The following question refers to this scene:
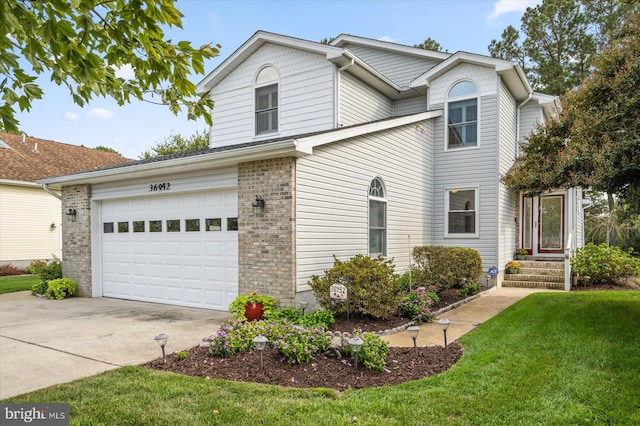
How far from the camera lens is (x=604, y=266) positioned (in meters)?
11.5

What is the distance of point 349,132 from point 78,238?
7.88 m

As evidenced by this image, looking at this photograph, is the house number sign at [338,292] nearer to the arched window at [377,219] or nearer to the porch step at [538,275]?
the arched window at [377,219]

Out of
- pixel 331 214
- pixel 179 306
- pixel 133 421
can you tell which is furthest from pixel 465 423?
pixel 179 306

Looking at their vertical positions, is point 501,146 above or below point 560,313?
above

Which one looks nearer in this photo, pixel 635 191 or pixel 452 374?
pixel 452 374

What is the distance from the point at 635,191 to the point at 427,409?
4.96 metres

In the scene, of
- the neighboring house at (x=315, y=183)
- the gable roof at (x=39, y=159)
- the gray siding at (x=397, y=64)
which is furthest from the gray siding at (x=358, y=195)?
the gable roof at (x=39, y=159)

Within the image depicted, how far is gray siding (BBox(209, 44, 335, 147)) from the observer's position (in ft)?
37.0

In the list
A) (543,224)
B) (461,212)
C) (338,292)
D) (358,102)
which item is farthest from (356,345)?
(543,224)

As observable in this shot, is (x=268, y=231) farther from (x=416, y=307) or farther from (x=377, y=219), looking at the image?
(x=377, y=219)

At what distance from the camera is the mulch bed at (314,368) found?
14.6 ft

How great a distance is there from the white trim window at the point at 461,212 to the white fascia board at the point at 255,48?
558 centimetres

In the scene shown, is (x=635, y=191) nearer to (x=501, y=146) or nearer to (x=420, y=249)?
(x=420, y=249)

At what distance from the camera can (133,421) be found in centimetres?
345
